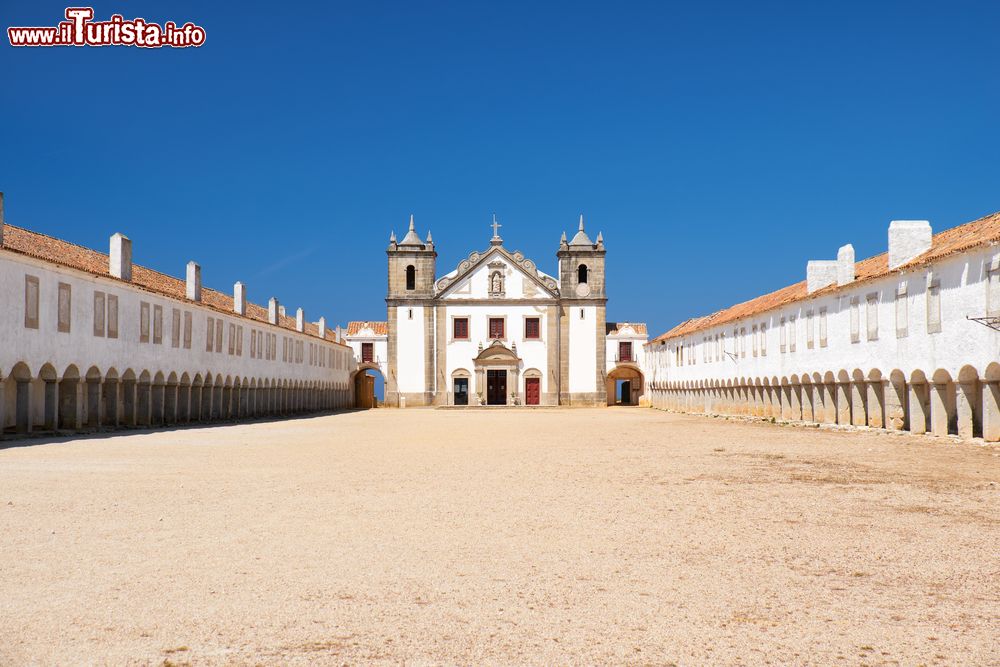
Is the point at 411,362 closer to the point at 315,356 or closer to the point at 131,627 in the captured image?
the point at 315,356

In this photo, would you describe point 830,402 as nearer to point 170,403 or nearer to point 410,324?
point 170,403

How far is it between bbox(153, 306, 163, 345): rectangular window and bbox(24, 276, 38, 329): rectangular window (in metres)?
7.82

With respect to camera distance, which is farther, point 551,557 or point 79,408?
point 79,408

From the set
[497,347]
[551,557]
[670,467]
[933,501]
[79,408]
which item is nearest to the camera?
[551,557]

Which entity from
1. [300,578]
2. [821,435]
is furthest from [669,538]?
[821,435]

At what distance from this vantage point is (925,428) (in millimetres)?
22875

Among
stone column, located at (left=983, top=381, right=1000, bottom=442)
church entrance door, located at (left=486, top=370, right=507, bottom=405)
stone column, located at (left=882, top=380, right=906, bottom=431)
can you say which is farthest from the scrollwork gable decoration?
stone column, located at (left=983, top=381, right=1000, bottom=442)

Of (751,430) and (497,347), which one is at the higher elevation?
(497,347)

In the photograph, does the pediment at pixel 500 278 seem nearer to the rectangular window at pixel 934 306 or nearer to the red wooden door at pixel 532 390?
the red wooden door at pixel 532 390

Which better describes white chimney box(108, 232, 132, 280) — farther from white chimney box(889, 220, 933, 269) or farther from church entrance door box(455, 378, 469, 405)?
church entrance door box(455, 378, 469, 405)

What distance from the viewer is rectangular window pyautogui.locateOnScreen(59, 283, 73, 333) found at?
83.2ft

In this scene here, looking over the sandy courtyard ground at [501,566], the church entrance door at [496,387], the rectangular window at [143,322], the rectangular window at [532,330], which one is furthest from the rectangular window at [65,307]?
the rectangular window at [532,330]

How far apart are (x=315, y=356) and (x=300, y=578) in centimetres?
5121

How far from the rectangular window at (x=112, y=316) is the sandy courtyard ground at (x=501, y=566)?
16130 millimetres
